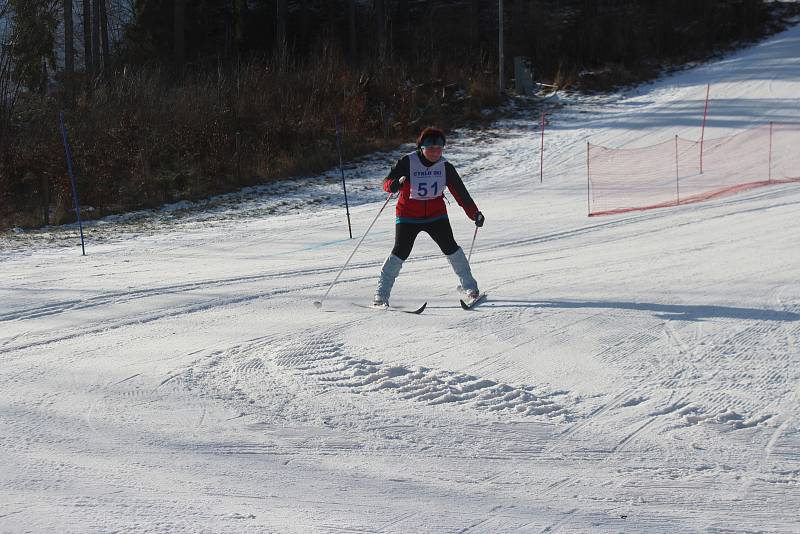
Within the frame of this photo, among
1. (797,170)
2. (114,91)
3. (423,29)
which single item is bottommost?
(797,170)

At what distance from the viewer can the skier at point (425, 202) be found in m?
8.01

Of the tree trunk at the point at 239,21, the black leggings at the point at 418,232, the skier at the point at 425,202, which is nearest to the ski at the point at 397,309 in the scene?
the skier at the point at 425,202

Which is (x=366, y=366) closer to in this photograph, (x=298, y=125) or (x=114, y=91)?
(x=298, y=125)

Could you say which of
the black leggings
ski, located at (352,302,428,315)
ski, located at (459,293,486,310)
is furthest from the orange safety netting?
ski, located at (352,302,428,315)

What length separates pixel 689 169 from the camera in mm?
Result: 18141

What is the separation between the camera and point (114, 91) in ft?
81.0

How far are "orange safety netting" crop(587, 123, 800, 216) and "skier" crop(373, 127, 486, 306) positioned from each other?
24.1ft

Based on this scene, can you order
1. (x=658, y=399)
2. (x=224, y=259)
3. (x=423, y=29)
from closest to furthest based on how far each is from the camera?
(x=658, y=399), (x=224, y=259), (x=423, y=29)

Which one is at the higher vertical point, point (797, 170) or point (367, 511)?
point (797, 170)

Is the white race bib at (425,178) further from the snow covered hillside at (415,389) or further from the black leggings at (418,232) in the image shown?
the snow covered hillside at (415,389)

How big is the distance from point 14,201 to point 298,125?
773cm

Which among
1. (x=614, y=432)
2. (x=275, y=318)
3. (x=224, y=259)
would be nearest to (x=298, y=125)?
(x=224, y=259)

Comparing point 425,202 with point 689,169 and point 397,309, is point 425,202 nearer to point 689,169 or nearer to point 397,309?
point 397,309

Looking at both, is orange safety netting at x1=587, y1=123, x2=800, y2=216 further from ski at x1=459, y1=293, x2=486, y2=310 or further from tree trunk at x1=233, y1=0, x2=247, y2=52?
tree trunk at x1=233, y1=0, x2=247, y2=52
